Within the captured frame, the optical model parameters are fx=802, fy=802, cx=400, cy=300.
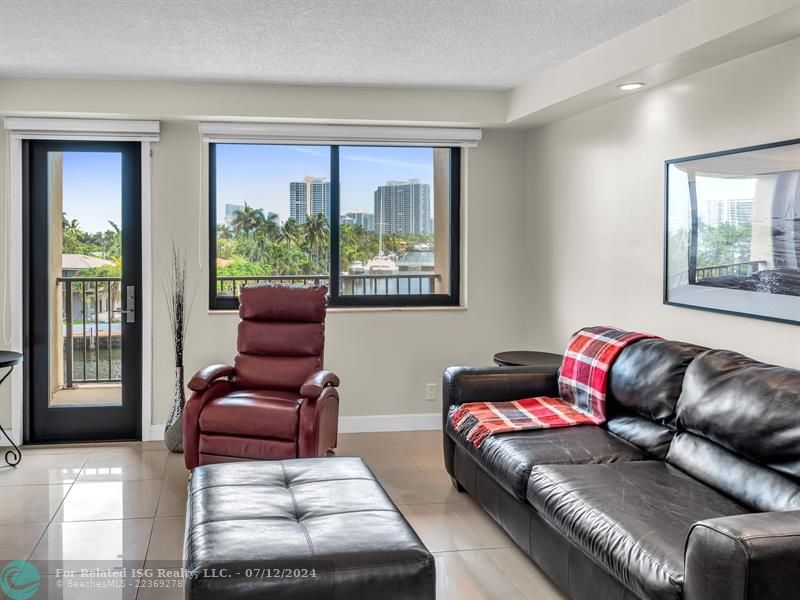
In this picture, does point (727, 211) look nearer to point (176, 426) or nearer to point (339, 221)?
point (339, 221)

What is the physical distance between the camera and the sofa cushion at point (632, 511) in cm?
229

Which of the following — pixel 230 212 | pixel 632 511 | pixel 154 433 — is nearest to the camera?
pixel 632 511

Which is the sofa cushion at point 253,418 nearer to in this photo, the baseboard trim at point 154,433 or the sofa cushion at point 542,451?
the sofa cushion at point 542,451

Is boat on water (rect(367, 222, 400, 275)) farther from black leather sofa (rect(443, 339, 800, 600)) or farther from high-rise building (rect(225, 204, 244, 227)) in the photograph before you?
black leather sofa (rect(443, 339, 800, 600))

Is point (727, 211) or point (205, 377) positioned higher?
point (727, 211)

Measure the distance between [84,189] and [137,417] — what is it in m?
1.56

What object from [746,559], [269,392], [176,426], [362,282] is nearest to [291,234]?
[362,282]

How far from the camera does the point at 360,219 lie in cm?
579

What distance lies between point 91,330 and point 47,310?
30 cm

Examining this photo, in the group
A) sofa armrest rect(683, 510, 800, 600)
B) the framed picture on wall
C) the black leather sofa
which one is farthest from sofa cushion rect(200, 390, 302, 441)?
sofa armrest rect(683, 510, 800, 600)

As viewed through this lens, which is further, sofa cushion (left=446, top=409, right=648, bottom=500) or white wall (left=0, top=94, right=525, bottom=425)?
white wall (left=0, top=94, right=525, bottom=425)

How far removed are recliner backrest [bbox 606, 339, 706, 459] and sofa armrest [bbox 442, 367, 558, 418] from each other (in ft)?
1.89

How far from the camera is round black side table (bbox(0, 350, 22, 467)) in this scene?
181 inches

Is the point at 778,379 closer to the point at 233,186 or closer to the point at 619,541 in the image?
the point at 619,541
